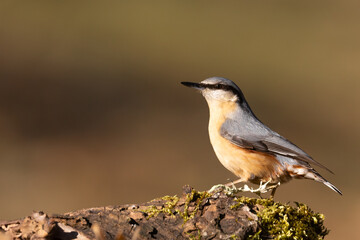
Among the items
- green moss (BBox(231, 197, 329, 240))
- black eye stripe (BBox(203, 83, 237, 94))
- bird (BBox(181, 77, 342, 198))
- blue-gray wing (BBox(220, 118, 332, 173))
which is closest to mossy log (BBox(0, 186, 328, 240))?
green moss (BBox(231, 197, 329, 240))

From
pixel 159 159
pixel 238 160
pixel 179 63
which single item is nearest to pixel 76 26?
pixel 179 63

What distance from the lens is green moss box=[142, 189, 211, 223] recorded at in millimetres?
3875

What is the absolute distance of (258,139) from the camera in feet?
18.2

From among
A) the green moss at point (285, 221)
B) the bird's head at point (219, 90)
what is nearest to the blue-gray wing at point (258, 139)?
the bird's head at point (219, 90)

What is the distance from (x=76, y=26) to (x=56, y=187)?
32.7 ft

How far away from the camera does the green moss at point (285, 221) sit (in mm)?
3828

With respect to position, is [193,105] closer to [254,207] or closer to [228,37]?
[228,37]

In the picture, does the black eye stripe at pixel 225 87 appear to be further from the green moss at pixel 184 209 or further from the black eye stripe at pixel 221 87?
the green moss at pixel 184 209

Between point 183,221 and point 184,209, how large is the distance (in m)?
0.10

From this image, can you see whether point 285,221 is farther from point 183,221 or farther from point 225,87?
point 225,87

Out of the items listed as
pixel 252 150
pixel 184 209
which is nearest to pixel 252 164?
pixel 252 150

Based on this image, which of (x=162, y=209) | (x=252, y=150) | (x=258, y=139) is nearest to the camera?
(x=162, y=209)

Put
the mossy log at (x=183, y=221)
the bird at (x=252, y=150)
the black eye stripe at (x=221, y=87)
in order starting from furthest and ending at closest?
the black eye stripe at (x=221, y=87) < the bird at (x=252, y=150) < the mossy log at (x=183, y=221)

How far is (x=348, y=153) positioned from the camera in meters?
12.9
